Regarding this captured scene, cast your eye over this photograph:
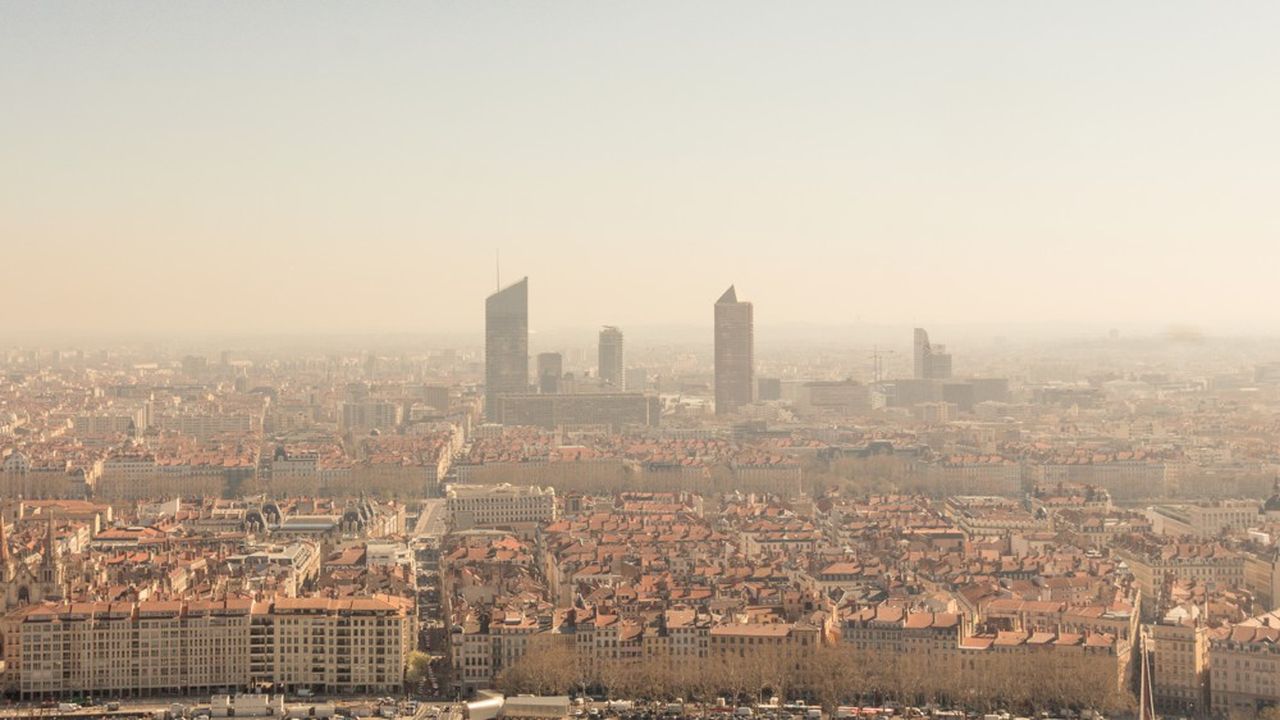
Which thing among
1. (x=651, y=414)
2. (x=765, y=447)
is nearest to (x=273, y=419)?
(x=651, y=414)

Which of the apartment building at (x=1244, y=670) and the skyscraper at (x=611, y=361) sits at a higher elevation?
the skyscraper at (x=611, y=361)

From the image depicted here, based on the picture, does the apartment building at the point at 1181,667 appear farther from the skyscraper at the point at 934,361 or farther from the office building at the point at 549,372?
the skyscraper at the point at 934,361

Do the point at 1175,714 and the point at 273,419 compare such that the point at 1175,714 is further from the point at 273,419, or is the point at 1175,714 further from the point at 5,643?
the point at 273,419

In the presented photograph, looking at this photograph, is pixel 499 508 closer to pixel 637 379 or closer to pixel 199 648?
pixel 199 648

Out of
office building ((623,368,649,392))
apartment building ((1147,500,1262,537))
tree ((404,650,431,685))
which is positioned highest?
office building ((623,368,649,392))

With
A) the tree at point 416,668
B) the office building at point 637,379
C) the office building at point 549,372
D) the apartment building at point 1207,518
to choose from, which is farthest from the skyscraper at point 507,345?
the tree at point 416,668

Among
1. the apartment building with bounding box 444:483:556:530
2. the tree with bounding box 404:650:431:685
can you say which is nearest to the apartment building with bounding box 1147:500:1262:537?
the apartment building with bounding box 444:483:556:530

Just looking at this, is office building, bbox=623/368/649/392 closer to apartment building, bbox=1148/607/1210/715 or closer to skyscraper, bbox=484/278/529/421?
skyscraper, bbox=484/278/529/421
